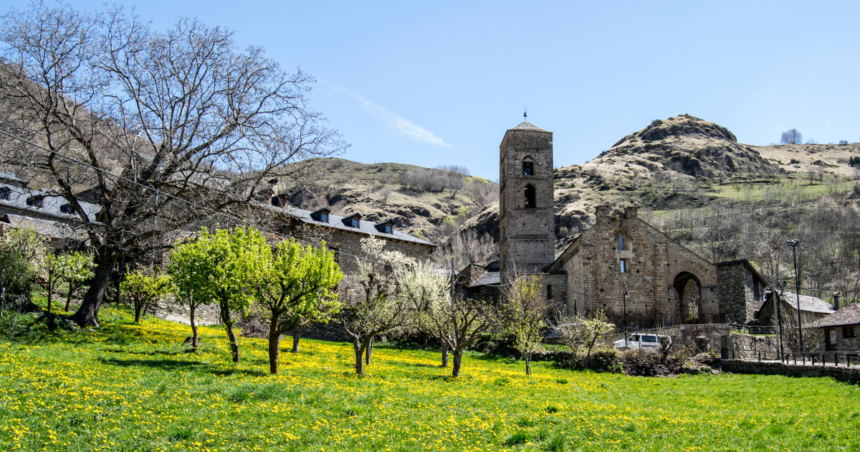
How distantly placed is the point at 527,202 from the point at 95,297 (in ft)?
127

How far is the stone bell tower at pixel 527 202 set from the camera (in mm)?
48719

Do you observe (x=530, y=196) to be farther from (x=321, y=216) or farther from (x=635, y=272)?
(x=321, y=216)

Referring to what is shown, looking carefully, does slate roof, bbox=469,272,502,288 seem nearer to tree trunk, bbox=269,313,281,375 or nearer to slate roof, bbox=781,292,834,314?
slate roof, bbox=781,292,834,314

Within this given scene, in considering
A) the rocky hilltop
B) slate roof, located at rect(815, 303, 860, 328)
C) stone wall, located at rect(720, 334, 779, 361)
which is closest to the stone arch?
stone wall, located at rect(720, 334, 779, 361)

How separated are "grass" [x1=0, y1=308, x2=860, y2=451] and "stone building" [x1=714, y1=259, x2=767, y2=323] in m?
23.1

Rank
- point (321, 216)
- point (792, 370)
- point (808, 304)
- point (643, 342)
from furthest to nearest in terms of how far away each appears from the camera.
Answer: point (321, 216), point (808, 304), point (643, 342), point (792, 370)

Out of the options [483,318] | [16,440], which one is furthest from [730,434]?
Result: [16,440]

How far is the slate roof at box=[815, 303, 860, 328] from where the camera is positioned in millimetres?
30841

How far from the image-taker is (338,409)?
11.2 metres

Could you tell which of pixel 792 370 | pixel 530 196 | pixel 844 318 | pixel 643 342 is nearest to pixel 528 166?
pixel 530 196

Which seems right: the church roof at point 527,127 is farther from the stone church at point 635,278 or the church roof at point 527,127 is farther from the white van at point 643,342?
the white van at point 643,342

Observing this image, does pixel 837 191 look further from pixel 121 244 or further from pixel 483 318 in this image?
pixel 121 244

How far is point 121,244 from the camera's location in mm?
19125

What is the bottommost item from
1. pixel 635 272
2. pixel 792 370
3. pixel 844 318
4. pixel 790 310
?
pixel 792 370
